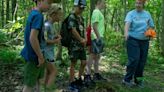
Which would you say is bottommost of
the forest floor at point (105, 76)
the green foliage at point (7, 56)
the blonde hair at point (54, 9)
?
the forest floor at point (105, 76)

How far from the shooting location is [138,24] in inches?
307

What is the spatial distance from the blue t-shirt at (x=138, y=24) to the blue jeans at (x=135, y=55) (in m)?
0.12

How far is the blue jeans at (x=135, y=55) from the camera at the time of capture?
308 inches

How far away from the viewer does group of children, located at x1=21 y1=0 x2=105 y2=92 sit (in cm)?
505

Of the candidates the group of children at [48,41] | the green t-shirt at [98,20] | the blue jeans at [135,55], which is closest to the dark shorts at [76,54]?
the group of children at [48,41]

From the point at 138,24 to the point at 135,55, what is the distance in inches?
27.7

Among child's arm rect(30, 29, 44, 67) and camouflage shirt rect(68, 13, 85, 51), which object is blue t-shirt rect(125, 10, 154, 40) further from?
child's arm rect(30, 29, 44, 67)

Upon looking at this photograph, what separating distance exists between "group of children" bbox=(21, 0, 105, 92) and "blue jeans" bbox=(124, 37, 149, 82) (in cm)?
69

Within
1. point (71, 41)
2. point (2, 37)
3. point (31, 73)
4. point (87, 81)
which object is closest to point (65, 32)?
point (71, 41)

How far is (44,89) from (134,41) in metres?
2.90

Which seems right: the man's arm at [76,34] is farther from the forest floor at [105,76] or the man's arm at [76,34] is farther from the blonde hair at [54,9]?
the forest floor at [105,76]

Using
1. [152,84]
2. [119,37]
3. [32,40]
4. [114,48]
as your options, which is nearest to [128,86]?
[152,84]

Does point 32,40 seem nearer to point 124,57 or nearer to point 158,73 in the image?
point 158,73

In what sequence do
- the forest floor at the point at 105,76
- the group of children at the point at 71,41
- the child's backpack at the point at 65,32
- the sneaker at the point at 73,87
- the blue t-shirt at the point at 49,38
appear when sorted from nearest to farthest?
the group of children at the point at 71,41 < the blue t-shirt at the point at 49,38 < the child's backpack at the point at 65,32 < the sneaker at the point at 73,87 < the forest floor at the point at 105,76
